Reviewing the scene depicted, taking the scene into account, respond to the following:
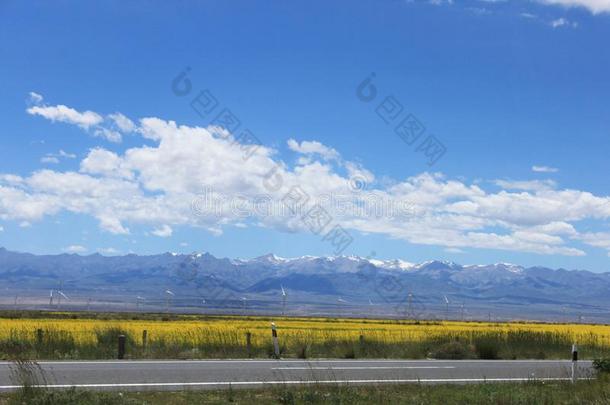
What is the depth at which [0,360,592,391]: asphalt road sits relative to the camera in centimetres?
1648

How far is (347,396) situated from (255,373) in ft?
18.0

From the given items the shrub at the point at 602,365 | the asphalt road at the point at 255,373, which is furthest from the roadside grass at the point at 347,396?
the shrub at the point at 602,365

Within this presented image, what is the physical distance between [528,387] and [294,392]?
6.34 meters

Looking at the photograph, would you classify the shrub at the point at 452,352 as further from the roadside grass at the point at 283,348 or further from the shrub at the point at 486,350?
the shrub at the point at 486,350

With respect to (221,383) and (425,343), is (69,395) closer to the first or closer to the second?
(221,383)

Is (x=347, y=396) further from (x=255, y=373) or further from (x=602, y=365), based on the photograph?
(x=602, y=365)

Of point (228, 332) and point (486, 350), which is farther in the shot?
point (228, 332)

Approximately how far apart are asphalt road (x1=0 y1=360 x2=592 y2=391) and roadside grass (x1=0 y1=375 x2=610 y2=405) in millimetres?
823

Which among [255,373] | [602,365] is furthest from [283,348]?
[602,365]

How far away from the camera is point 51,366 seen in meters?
19.5

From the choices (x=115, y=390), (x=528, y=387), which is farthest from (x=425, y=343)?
(x=115, y=390)

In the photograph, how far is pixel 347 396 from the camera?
14.5 meters

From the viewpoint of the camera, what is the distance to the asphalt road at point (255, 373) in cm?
1648

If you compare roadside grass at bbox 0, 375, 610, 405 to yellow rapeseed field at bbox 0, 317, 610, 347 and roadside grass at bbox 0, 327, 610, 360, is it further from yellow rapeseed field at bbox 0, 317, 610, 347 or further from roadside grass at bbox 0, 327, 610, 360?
yellow rapeseed field at bbox 0, 317, 610, 347
